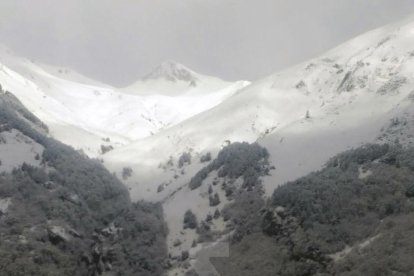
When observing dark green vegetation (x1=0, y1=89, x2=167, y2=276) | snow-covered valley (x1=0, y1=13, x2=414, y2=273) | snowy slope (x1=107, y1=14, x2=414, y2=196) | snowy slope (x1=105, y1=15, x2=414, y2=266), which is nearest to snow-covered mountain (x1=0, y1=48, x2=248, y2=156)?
snow-covered valley (x1=0, y1=13, x2=414, y2=273)

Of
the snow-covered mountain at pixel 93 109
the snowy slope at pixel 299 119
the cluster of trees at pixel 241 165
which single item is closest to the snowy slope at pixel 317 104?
the snowy slope at pixel 299 119

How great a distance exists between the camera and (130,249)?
57188mm

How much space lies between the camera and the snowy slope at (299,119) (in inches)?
2702

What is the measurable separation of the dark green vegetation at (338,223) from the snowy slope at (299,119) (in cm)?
757

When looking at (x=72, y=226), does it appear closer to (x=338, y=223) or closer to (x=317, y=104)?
(x=338, y=223)

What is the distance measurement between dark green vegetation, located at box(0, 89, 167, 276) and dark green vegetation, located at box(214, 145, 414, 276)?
9.18 metres

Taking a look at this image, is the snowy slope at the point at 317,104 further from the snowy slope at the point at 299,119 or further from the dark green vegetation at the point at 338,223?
the dark green vegetation at the point at 338,223

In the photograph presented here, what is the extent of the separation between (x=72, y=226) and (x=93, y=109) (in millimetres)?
113448

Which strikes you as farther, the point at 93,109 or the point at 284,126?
the point at 93,109

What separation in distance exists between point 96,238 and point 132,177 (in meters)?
29.5

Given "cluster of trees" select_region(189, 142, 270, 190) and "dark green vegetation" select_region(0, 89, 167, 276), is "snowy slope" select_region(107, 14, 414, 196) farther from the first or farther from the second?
"dark green vegetation" select_region(0, 89, 167, 276)

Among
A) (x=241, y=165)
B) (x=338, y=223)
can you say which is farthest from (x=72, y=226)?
(x=338, y=223)

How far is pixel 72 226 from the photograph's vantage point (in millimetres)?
58094

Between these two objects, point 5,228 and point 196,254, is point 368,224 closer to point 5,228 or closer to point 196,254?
point 196,254
